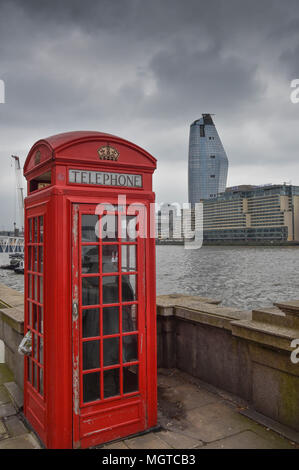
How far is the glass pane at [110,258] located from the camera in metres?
3.48

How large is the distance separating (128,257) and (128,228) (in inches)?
12.3

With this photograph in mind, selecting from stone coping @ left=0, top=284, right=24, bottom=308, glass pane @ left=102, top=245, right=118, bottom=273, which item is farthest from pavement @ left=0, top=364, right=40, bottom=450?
glass pane @ left=102, top=245, right=118, bottom=273

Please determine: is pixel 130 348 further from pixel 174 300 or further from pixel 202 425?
pixel 174 300

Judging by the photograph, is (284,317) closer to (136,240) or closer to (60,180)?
(136,240)

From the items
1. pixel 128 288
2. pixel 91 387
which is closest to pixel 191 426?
pixel 91 387

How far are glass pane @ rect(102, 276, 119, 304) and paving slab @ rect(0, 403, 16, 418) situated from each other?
5.98ft

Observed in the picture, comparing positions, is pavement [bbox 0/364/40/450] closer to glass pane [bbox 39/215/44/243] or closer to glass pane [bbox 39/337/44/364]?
glass pane [bbox 39/337/44/364]

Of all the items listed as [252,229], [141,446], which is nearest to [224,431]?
[141,446]

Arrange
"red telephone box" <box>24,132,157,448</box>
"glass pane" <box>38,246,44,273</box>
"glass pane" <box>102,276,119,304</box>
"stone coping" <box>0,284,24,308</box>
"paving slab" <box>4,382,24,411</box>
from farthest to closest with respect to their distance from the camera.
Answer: "stone coping" <box>0,284,24,308</box>, "paving slab" <box>4,382,24,411</box>, "glass pane" <box>38,246,44,273</box>, "glass pane" <box>102,276,119,304</box>, "red telephone box" <box>24,132,157,448</box>

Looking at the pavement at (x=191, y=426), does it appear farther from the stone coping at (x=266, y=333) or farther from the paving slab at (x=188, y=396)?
the stone coping at (x=266, y=333)

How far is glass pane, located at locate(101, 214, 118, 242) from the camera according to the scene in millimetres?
3441

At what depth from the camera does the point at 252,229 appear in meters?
129

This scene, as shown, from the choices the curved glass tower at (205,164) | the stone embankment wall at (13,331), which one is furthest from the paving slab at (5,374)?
the curved glass tower at (205,164)

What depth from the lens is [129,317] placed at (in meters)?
3.62
